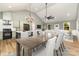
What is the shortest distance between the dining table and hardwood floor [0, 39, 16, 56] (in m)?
0.07

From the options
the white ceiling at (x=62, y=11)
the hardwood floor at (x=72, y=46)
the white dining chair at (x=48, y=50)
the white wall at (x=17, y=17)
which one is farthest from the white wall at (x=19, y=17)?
the hardwood floor at (x=72, y=46)

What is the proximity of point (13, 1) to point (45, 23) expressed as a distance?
72 cm

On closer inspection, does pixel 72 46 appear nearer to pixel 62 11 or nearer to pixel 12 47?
pixel 62 11

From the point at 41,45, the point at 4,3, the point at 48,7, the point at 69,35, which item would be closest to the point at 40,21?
the point at 48,7

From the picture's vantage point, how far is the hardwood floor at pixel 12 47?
2.12 metres

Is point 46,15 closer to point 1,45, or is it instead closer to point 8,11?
point 8,11

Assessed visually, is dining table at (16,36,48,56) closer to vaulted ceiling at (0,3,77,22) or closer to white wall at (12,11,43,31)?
white wall at (12,11,43,31)

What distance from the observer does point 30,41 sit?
217 cm

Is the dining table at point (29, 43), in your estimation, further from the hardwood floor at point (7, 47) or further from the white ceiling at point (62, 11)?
the white ceiling at point (62, 11)

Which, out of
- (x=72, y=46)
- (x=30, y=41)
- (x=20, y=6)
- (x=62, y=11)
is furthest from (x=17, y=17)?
(x=72, y=46)

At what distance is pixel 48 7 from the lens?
2172mm

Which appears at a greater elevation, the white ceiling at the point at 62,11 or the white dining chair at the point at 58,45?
the white ceiling at the point at 62,11

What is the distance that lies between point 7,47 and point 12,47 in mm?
90

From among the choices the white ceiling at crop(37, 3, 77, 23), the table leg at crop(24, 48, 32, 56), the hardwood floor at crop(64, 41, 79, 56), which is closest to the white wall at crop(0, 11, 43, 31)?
the white ceiling at crop(37, 3, 77, 23)
